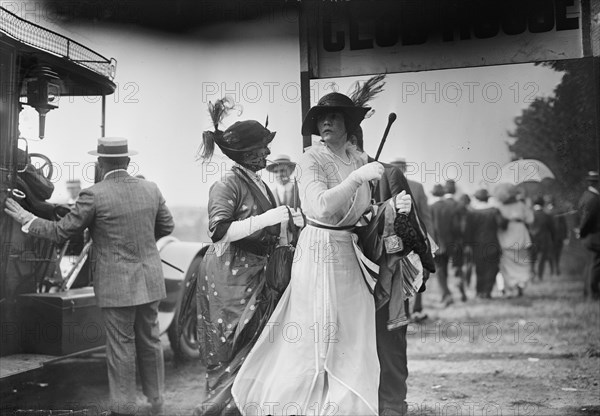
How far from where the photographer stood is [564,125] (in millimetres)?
5062

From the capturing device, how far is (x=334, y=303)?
4.42 meters

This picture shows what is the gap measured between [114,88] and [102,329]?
1686 millimetres

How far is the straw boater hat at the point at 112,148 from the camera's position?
190 inches

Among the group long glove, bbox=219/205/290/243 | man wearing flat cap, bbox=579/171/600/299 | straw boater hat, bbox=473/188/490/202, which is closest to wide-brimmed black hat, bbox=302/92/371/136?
long glove, bbox=219/205/290/243

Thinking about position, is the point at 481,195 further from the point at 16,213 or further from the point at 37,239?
the point at 16,213

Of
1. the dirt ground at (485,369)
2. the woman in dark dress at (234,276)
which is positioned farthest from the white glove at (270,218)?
the dirt ground at (485,369)

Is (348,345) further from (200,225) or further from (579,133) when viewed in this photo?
(579,133)

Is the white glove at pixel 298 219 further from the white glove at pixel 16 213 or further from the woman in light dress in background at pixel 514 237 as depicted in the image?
the white glove at pixel 16 213

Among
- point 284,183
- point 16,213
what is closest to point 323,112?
point 284,183

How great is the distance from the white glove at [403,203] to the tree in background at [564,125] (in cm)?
102

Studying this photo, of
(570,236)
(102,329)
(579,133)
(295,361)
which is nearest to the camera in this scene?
(295,361)

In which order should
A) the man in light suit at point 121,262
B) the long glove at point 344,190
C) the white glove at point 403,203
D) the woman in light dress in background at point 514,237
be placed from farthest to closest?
the woman in light dress in background at point 514,237 < the man in light suit at point 121,262 < the white glove at point 403,203 < the long glove at point 344,190

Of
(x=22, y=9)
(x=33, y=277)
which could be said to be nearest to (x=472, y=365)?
(x=33, y=277)

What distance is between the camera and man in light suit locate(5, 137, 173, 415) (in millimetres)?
4684
